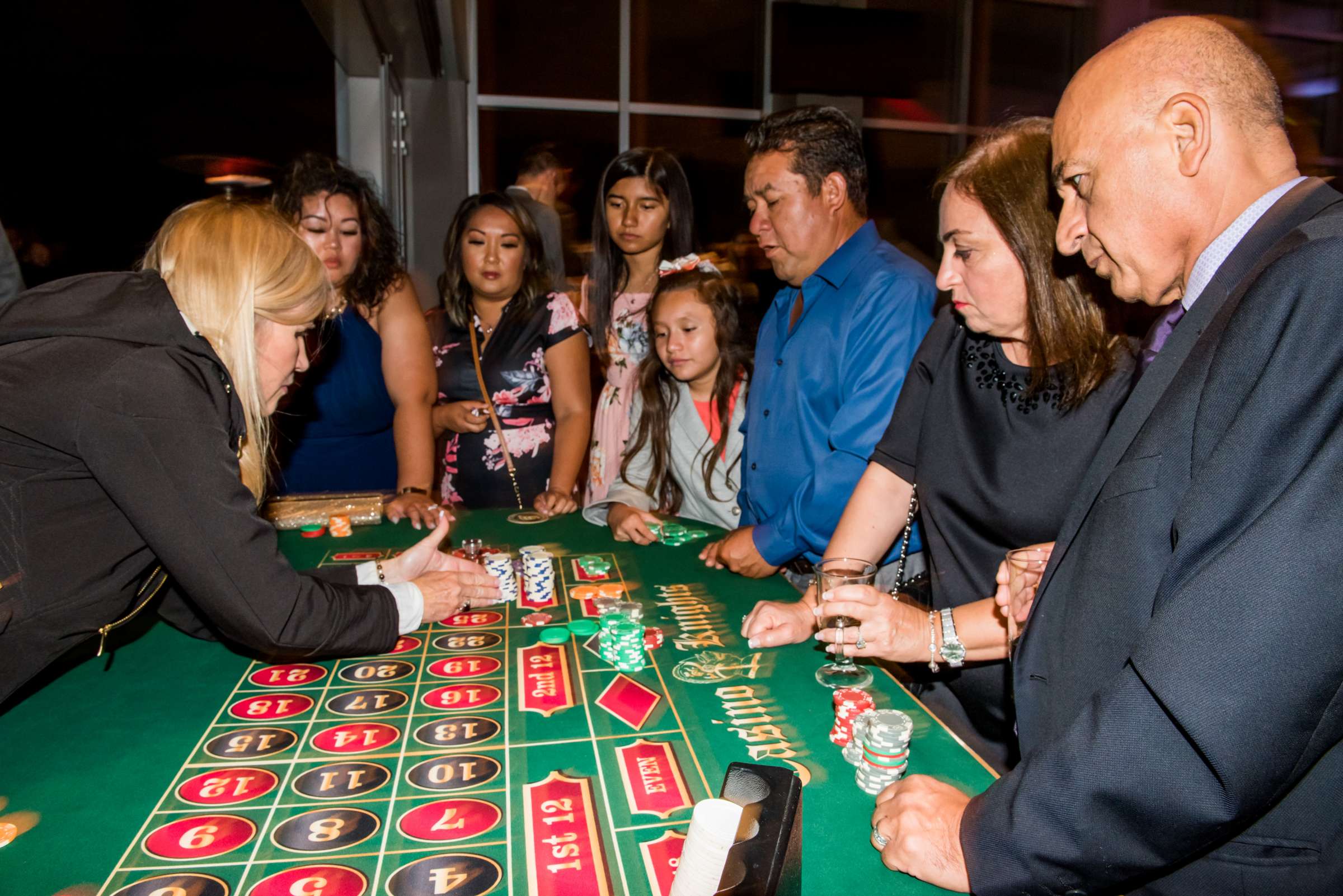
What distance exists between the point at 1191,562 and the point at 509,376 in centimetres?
268

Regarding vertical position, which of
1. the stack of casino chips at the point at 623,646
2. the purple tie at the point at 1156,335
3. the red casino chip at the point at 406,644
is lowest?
the red casino chip at the point at 406,644

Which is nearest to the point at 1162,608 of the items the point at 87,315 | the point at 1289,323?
the point at 1289,323

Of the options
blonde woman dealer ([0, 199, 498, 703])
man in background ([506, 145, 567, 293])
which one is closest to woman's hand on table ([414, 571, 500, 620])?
blonde woman dealer ([0, 199, 498, 703])

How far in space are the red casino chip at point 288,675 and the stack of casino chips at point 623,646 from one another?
1.66ft

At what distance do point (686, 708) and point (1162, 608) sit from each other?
29.9 inches

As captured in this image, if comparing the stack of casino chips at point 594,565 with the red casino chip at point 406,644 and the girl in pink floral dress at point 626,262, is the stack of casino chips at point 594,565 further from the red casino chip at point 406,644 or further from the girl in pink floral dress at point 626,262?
the girl in pink floral dress at point 626,262

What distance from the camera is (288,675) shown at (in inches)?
64.4

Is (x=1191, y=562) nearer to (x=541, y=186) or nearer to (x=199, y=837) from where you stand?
(x=199, y=837)

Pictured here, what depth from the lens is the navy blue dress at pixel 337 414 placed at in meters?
3.20

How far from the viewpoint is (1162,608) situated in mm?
971

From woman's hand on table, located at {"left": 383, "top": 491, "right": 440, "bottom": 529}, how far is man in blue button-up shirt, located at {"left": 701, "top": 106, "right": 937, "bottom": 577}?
2.98 feet

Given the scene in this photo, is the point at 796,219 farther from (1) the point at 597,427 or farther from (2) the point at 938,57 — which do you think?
(2) the point at 938,57

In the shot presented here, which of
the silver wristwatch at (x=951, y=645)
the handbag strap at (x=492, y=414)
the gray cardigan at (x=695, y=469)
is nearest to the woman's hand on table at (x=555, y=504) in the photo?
the gray cardigan at (x=695, y=469)

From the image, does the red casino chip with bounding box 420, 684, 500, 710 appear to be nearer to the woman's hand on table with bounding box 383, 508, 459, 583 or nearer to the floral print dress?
the woman's hand on table with bounding box 383, 508, 459, 583
